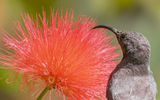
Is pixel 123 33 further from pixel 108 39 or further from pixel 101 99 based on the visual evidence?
pixel 101 99

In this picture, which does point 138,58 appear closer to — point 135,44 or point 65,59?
point 135,44

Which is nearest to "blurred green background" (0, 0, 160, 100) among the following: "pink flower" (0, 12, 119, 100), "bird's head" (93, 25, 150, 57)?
"pink flower" (0, 12, 119, 100)

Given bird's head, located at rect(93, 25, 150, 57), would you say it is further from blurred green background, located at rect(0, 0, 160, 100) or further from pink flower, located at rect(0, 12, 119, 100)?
blurred green background, located at rect(0, 0, 160, 100)

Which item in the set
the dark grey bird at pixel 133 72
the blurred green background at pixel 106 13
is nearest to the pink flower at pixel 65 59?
the dark grey bird at pixel 133 72

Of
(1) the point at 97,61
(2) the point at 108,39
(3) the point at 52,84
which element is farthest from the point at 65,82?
(2) the point at 108,39

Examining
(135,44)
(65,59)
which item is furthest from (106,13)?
(65,59)
